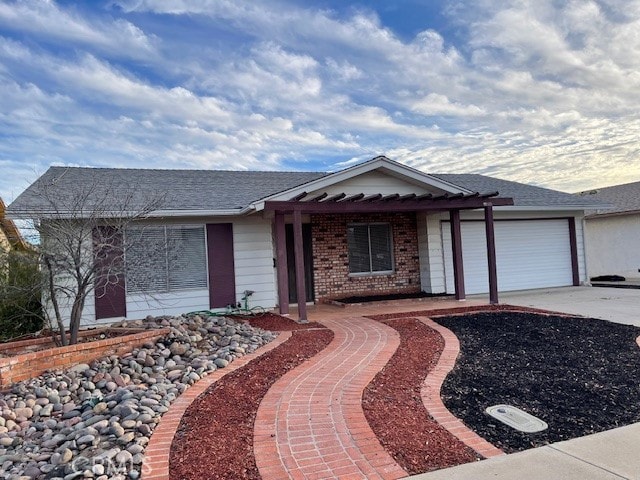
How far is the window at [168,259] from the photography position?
32.0 ft

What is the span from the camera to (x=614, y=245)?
1998 cm

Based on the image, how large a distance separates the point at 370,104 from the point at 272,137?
12.1 feet

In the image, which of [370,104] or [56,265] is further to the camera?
[370,104]

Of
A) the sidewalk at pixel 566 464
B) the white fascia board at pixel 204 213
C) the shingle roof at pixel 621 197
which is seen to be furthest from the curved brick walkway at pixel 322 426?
the shingle roof at pixel 621 197

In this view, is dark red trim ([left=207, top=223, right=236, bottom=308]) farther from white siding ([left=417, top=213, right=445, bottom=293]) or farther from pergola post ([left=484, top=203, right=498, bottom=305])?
pergola post ([left=484, top=203, right=498, bottom=305])

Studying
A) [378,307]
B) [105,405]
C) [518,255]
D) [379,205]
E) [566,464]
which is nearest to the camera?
[566,464]

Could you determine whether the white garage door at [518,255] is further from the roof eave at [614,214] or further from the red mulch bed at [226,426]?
the red mulch bed at [226,426]

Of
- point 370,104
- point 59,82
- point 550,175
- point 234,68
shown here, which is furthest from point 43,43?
point 550,175

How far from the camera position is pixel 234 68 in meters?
11.6

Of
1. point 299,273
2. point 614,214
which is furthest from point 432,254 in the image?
point 614,214

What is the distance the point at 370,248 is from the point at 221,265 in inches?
174

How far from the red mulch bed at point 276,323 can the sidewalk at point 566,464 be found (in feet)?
17.1

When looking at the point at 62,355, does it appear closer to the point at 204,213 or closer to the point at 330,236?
the point at 204,213

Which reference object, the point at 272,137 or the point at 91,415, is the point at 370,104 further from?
the point at 91,415
